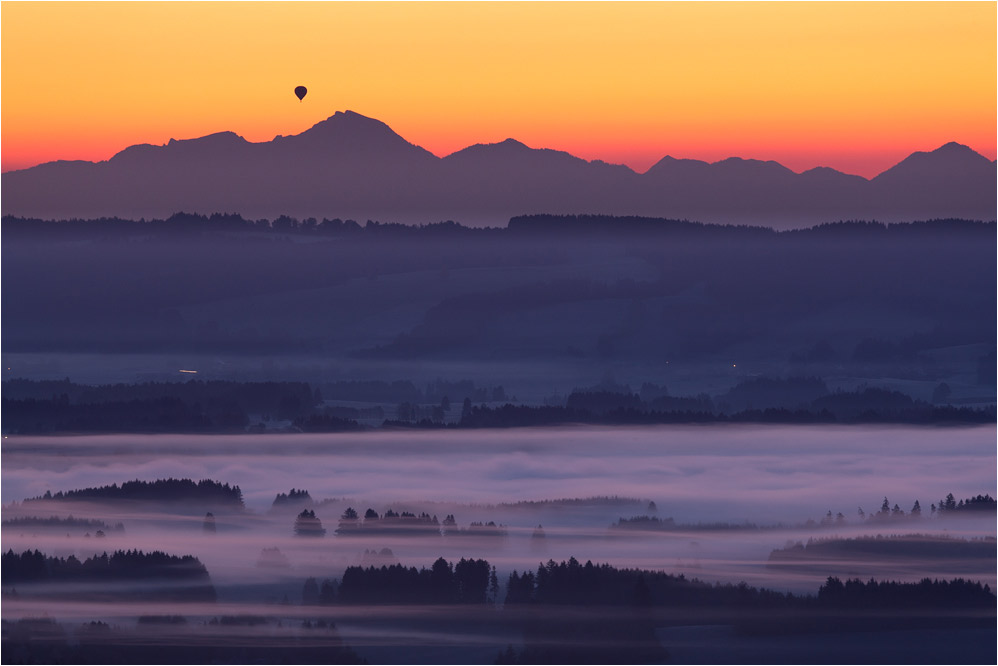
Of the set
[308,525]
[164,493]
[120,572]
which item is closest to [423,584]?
[120,572]

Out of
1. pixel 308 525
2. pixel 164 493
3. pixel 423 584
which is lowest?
pixel 423 584

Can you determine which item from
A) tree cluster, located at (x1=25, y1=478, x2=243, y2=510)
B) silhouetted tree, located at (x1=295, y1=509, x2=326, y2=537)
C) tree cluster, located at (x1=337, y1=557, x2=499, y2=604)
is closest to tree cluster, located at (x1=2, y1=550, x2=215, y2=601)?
tree cluster, located at (x1=337, y1=557, x2=499, y2=604)

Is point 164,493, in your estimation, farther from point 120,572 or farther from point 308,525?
point 120,572

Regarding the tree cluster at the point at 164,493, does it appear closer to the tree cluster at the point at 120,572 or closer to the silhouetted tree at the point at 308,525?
the silhouetted tree at the point at 308,525

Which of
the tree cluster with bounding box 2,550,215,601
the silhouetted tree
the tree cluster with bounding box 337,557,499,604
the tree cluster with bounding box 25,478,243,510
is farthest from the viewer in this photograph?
the tree cluster with bounding box 25,478,243,510

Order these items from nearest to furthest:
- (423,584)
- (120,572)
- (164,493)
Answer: (120,572) → (423,584) → (164,493)

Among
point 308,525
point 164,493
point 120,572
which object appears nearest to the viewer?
point 120,572

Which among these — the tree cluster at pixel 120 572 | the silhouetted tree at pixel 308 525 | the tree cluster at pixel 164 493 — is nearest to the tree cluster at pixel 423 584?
the tree cluster at pixel 120 572

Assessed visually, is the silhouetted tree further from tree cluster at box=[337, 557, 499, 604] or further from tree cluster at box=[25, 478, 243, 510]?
tree cluster at box=[337, 557, 499, 604]

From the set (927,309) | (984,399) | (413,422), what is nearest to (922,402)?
(984,399)

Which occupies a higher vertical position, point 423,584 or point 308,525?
point 308,525

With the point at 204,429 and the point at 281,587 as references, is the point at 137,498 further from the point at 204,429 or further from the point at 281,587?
the point at 204,429
